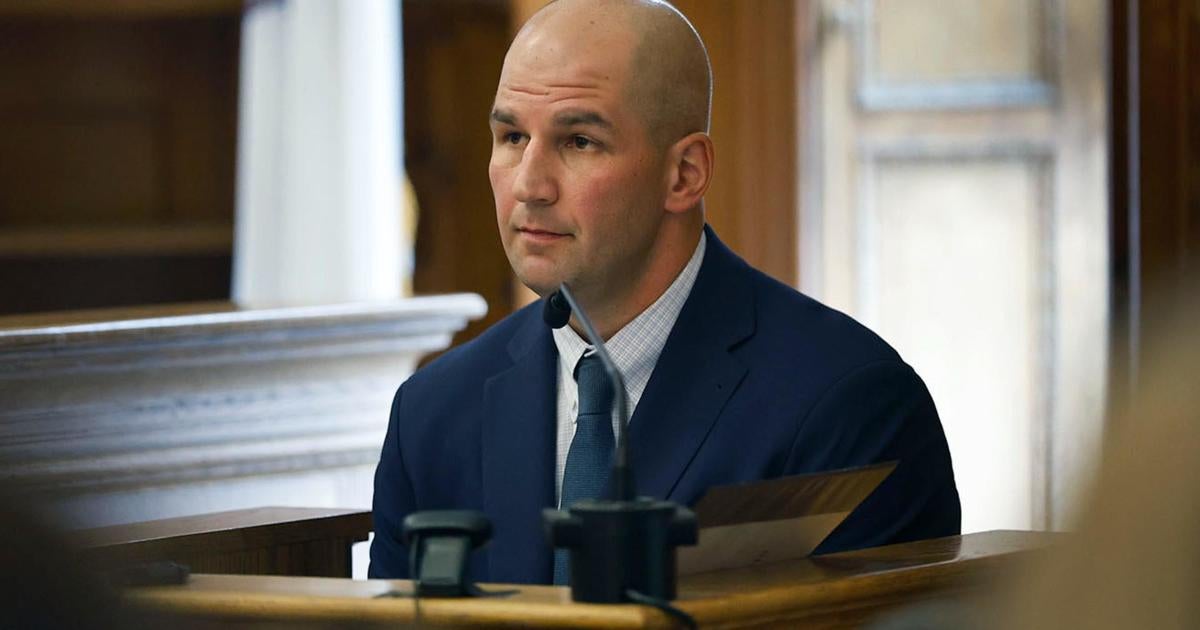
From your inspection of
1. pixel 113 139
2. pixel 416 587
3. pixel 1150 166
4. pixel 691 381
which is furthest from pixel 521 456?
pixel 113 139

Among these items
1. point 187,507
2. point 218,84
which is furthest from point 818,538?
point 218,84

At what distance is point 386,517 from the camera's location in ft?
6.50

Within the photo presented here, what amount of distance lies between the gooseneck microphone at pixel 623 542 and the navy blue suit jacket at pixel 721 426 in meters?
0.49

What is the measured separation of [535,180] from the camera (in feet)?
5.81

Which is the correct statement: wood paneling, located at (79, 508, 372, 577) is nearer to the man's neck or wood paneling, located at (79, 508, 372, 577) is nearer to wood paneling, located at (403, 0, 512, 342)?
the man's neck

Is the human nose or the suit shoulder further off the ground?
the human nose

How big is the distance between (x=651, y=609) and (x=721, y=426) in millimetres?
610

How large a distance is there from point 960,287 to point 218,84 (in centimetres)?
233

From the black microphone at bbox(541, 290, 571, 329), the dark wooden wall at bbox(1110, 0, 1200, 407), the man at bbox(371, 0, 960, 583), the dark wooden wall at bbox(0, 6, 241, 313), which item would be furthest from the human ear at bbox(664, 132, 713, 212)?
the dark wooden wall at bbox(0, 6, 241, 313)

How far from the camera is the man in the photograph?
1.75 metres

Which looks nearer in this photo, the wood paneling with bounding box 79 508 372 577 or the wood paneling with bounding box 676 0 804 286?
the wood paneling with bounding box 79 508 372 577

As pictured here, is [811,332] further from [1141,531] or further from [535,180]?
[1141,531]

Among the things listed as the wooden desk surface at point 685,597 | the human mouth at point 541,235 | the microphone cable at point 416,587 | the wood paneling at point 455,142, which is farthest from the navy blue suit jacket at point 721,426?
the wood paneling at point 455,142

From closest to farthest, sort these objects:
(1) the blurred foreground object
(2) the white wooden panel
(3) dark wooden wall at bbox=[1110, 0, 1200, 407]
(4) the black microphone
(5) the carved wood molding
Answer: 1. (1) the blurred foreground object
2. (4) the black microphone
3. (5) the carved wood molding
4. (3) dark wooden wall at bbox=[1110, 0, 1200, 407]
5. (2) the white wooden panel
